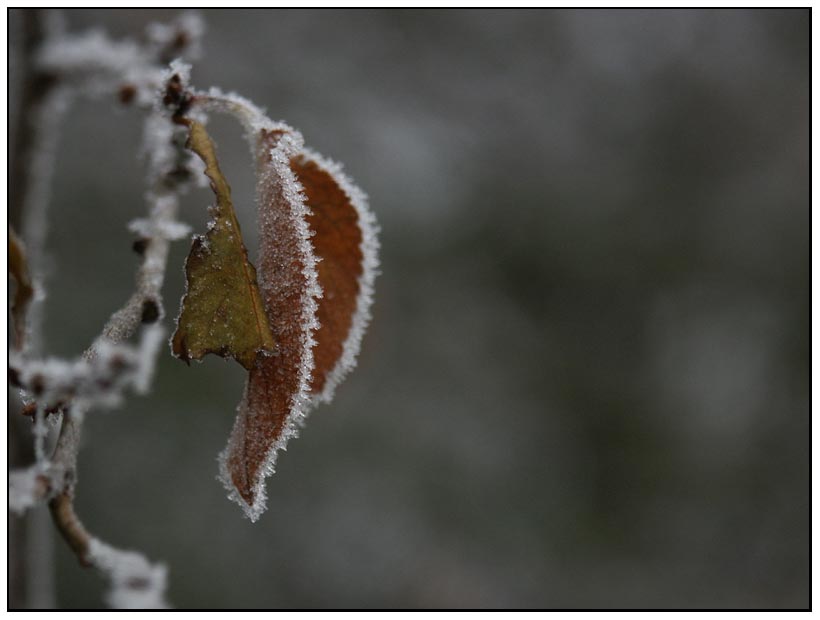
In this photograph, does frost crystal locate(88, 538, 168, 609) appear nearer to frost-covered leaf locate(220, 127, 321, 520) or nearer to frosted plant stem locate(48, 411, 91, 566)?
frosted plant stem locate(48, 411, 91, 566)

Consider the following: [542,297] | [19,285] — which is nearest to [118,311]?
[19,285]

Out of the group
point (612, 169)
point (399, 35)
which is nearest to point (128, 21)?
point (399, 35)

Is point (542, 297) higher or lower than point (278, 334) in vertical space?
lower

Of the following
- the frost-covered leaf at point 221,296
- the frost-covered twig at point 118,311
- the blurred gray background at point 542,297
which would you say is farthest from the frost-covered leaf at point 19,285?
the blurred gray background at point 542,297

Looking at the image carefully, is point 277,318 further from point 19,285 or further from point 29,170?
point 29,170

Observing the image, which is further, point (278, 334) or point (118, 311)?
point (118, 311)

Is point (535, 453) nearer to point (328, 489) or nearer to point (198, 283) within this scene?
point (328, 489)

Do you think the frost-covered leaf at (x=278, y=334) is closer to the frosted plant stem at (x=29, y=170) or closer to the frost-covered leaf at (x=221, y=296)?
the frost-covered leaf at (x=221, y=296)
